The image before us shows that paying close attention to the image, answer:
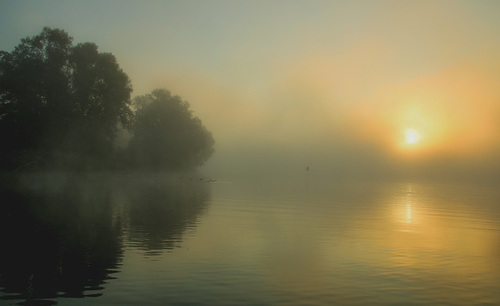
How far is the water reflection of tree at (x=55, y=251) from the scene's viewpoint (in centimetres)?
1330

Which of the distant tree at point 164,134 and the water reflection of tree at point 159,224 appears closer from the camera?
the water reflection of tree at point 159,224

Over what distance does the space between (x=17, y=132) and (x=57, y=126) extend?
646 centimetres

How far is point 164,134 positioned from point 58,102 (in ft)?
108

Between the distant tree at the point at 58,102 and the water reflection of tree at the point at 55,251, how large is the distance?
46.4 metres

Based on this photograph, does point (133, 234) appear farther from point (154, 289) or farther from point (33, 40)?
point (33, 40)

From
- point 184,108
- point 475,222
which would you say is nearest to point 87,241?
point 475,222

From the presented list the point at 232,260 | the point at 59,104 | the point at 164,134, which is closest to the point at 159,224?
the point at 232,260

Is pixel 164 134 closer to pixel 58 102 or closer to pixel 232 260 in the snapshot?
pixel 58 102

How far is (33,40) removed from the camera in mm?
74312

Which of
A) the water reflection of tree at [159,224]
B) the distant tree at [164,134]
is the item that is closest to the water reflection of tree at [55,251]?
the water reflection of tree at [159,224]

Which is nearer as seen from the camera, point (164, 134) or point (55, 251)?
point (55, 251)

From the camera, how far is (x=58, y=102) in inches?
2963

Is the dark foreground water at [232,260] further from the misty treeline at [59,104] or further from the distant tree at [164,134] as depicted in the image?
the distant tree at [164,134]

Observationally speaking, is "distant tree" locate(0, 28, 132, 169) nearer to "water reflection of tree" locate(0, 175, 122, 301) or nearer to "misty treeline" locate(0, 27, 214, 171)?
"misty treeline" locate(0, 27, 214, 171)
